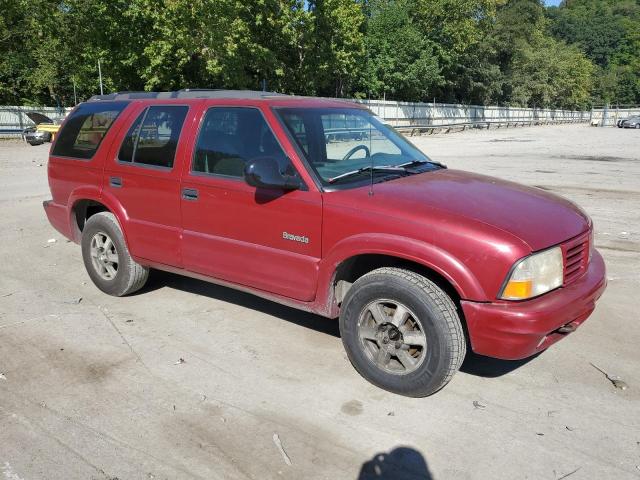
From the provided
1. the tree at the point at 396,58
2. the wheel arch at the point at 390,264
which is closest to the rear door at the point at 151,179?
the wheel arch at the point at 390,264

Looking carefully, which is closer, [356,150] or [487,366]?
A: [487,366]

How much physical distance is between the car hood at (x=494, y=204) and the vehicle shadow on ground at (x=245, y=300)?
1438 millimetres

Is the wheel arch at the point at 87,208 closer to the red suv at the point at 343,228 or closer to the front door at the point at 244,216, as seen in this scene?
the red suv at the point at 343,228

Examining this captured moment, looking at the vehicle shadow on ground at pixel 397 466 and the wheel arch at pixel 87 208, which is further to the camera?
the wheel arch at pixel 87 208

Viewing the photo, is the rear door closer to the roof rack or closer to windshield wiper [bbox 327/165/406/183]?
the roof rack

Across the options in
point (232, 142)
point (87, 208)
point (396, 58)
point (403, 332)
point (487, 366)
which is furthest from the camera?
point (396, 58)

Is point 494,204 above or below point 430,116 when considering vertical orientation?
below

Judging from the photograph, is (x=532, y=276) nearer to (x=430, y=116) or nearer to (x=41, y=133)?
(x=41, y=133)

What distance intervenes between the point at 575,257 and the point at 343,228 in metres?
1.48

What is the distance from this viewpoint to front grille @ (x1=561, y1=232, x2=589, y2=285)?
3.43m

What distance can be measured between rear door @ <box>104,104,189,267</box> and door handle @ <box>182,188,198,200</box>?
7 centimetres

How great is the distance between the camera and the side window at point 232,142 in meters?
4.07

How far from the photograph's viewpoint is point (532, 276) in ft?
10.4

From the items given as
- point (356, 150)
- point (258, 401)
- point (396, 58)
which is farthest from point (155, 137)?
point (396, 58)
